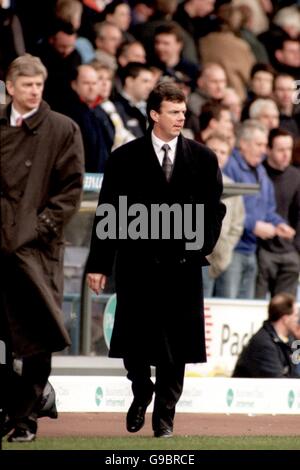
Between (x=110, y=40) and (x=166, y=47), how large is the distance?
3.39 feet

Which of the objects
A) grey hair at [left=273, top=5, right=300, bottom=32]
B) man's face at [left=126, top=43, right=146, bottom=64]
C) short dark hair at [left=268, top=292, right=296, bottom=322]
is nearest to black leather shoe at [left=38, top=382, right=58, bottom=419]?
short dark hair at [left=268, top=292, right=296, bottom=322]

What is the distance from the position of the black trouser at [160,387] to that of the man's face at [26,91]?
1915 mm

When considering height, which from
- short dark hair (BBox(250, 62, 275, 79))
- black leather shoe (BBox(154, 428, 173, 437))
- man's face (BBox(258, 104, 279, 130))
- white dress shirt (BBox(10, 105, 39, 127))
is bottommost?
black leather shoe (BBox(154, 428, 173, 437))

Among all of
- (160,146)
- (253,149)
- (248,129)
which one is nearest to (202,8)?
(248,129)

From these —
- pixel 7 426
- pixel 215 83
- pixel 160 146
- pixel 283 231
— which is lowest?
pixel 7 426

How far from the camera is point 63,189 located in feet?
33.7

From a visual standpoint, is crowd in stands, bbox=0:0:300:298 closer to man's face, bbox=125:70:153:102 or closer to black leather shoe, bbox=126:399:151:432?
man's face, bbox=125:70:153:102

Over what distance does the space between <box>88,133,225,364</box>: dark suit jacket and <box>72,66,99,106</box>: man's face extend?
558cm

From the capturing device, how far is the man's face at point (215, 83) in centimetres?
1900

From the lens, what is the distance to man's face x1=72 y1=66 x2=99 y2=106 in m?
16.7

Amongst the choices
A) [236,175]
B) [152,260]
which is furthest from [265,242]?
[152,260]

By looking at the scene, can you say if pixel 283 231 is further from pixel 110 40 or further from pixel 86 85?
pixel 110 40

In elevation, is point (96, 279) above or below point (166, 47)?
below

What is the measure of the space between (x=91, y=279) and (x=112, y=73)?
6466 millimetres
